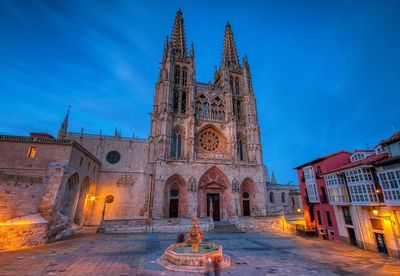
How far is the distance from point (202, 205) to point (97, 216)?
43.6 feet

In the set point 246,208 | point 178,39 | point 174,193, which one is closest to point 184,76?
point 178,39

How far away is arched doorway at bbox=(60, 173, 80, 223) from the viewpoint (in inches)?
625

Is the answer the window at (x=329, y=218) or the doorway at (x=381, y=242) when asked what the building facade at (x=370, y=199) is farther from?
the window at (x=329, y=218)

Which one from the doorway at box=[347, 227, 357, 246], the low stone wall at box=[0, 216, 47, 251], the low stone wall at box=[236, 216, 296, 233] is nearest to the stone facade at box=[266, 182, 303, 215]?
the low stone wall at box=[236, 216, 296, 233]

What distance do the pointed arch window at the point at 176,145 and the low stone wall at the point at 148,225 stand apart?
9150mm

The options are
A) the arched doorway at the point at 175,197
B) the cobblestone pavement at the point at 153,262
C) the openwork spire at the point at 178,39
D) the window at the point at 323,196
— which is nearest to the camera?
the cobblestone pavement at the point at 153,262

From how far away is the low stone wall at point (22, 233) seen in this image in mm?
10570

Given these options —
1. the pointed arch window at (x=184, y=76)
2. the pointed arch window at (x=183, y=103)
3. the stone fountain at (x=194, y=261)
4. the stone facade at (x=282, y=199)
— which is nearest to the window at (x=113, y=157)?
the pointed arch window at (x=183, y=103)

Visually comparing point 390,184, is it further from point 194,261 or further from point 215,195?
point 215,195

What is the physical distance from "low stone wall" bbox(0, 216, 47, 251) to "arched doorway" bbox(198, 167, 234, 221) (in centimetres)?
1687

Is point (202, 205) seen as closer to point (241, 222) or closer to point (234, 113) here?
point (241, 222)

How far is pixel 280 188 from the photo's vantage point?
3547 centimetres

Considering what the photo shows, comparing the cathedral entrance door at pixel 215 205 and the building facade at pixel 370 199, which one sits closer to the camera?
the building facade at pixel 370 199

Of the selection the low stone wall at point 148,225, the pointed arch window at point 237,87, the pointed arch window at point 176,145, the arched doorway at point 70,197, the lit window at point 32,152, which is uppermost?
the pointed arch window at point 237,87
